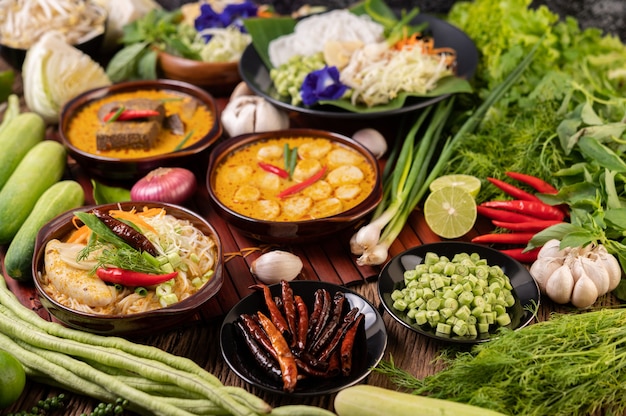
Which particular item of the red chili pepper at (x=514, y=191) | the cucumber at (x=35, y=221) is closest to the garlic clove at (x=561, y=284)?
the red chili pepper at (x=514, y=191)

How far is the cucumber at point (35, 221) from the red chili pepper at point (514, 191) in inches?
90.8

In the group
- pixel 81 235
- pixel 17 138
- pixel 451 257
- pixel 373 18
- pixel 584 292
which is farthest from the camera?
pixel 373 18

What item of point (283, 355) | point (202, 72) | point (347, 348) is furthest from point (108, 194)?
point (347, 348)

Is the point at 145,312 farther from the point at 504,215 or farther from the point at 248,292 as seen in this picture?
the point at 504,215

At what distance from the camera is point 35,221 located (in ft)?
11.3

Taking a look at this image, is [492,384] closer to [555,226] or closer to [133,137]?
[555,226]

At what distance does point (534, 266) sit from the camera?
3.27 metres

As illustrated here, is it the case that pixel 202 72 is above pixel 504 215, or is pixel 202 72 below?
below

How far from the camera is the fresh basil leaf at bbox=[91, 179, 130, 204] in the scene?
3.79 metres

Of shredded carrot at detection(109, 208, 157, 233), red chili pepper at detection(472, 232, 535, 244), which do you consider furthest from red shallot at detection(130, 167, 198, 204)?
red chili pepper at detection(472, 232, 535, 244)

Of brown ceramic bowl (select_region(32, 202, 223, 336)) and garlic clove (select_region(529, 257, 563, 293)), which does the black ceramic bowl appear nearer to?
garlic clove (select_region(529, 257, 563, 293))

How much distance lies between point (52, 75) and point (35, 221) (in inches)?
58.1

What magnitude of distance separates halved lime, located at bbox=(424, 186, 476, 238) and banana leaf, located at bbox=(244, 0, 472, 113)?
0.83 metres

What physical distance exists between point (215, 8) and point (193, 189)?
222 cm
